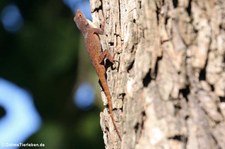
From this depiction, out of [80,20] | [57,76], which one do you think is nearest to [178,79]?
[80,20]

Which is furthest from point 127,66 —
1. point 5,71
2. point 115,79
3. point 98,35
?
point 5,71

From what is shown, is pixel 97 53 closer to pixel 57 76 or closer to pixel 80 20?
pixel 80 20

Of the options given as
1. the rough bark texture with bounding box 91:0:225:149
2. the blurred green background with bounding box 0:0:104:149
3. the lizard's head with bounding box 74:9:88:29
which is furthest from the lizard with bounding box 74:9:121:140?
the blurred green background with bounding box 0:0:104:149

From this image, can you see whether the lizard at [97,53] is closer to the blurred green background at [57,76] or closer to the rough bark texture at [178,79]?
the rough bark texture at [178,79]

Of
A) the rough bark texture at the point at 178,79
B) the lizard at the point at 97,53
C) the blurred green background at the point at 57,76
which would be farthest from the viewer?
the blurred green background at the point at 57,76

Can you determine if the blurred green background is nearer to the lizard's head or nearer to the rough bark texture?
the lizard's head

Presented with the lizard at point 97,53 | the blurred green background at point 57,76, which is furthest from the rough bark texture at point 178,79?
the blurred green background at point 57,76

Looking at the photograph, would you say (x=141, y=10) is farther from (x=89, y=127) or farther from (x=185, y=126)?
(x=89, y=127)
